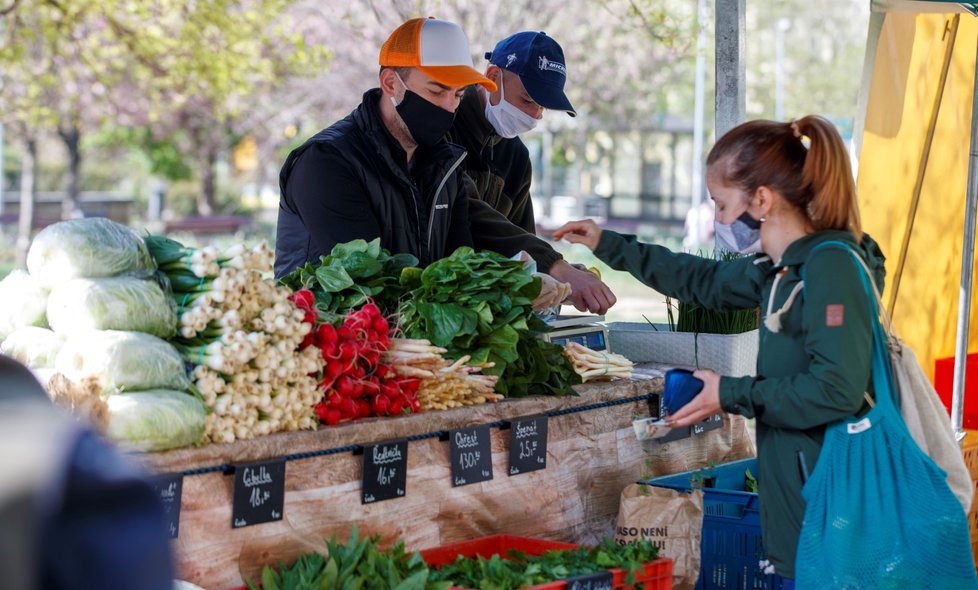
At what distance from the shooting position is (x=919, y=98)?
5762 millimetres

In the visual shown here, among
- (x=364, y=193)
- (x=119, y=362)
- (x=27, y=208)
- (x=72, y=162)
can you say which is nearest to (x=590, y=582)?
(x=119, y=362)

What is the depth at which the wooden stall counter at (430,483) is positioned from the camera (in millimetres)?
2922

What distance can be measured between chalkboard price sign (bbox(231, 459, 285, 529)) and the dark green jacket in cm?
117

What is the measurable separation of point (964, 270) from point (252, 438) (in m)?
3.89

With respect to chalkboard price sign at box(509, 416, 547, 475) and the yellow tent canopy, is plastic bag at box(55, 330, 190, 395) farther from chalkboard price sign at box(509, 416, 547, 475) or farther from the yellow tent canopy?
the yellow tent canopy

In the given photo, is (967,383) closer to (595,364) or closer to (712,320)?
(712,320)

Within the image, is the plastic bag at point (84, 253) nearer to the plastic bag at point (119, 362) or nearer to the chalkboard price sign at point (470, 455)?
the plastic bag at point (119, 362)

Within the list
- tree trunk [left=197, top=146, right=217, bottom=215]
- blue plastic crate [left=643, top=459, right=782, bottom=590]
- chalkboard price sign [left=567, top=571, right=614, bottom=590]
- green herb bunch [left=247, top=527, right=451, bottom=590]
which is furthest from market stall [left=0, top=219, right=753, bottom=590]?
tree trunk [left=197, top=146, right=217, bottom=215]

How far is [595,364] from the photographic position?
4152 mm

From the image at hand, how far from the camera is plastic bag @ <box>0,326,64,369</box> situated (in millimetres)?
2947

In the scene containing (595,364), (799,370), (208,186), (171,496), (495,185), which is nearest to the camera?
(171,496)

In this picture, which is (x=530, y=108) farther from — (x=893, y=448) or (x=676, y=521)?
(x=893, y=448)

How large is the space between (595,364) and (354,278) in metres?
0.93

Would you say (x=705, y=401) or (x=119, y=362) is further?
(x=705, y=401)
